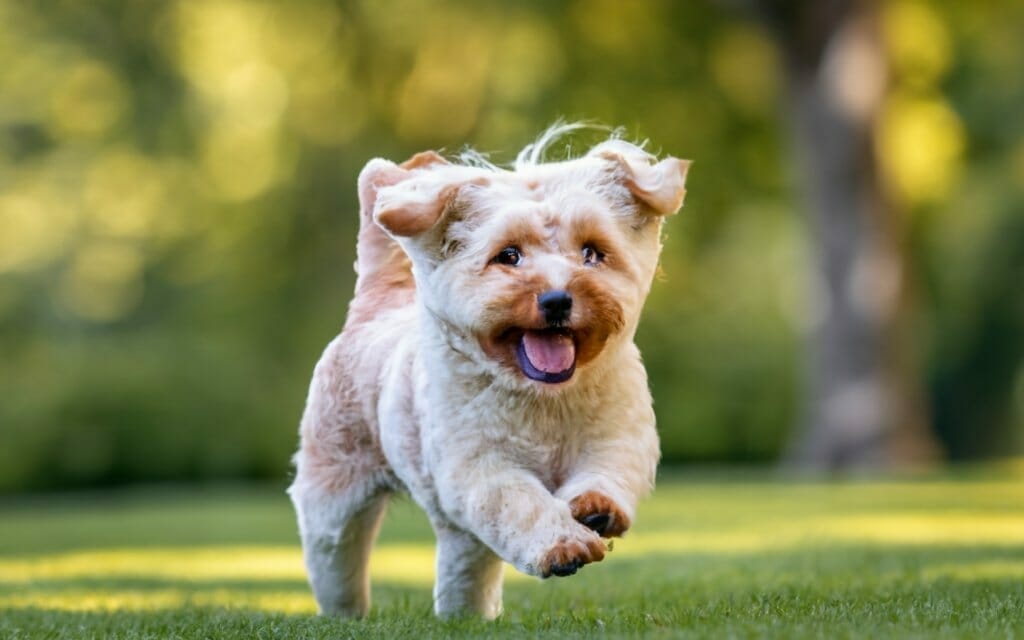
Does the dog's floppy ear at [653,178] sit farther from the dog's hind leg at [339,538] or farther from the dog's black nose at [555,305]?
the dog's hind leg at [339,538]

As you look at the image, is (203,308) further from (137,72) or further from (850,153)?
(850,153)

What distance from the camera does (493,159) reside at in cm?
2175

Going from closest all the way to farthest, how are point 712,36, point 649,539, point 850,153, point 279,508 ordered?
1. point 649,539
2. point 279,508
3. point 850,153
4. point 712,36

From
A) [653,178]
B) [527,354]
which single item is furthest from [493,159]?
[527,354]

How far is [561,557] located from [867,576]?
298cm

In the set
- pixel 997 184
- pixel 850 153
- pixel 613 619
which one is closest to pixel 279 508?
pixel 850 153

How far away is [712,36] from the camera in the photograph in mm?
23438

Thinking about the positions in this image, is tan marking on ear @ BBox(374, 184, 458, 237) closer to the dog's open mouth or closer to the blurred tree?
the dog's open mouth

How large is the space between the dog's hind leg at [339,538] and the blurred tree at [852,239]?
14.0 metres

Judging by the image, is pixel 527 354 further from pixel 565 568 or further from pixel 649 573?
pixel 649 573

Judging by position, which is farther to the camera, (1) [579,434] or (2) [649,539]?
(2) [649,539]

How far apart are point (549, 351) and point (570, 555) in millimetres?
634

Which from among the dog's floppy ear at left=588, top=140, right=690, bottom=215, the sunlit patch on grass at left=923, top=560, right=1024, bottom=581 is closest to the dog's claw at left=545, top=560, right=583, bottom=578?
the dog's floppy ear at left=588, top=140, right=690, bottom=215

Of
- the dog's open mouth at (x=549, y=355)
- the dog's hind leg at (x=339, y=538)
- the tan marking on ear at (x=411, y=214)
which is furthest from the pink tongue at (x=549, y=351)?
the dog's hind leg at (x=339, y=538)
